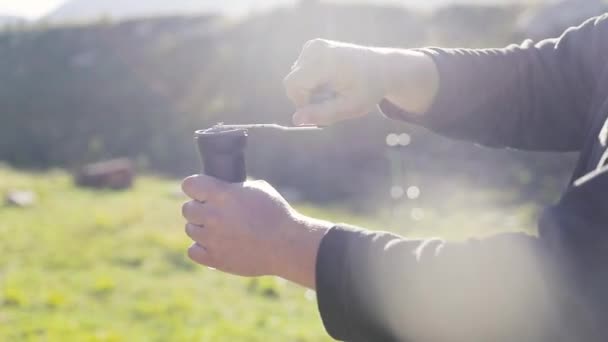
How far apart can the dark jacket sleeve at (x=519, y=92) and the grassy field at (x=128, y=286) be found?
10.8 feet

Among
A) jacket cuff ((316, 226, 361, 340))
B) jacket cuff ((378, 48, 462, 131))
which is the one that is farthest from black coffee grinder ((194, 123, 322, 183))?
jacket cuff ((378, 48, 462, 131))

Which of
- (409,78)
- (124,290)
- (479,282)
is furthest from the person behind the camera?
(124,290)

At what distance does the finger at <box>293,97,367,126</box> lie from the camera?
1911 millimetres

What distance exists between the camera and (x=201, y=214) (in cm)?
174

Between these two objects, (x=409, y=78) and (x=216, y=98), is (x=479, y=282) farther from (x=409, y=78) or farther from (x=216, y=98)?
(x=216, y=98)

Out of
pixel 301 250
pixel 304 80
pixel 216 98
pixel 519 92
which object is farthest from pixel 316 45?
pixel 216 98

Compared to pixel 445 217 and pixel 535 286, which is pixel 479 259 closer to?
pixel 535 286

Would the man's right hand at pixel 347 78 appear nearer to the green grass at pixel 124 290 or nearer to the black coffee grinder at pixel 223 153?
the black coffee grinder at pixel 223 153

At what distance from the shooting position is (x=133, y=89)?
18.4 meters

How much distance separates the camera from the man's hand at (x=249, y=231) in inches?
63.4

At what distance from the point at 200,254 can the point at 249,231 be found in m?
0.18

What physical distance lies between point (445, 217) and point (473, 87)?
7.48 metres

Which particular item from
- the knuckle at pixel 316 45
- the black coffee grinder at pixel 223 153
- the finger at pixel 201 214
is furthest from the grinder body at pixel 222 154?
the knuckle at pixel 316 45

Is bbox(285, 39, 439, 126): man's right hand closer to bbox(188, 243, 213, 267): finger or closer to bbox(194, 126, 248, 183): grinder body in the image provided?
bbox(194, 126, 248, 183): grinder body
